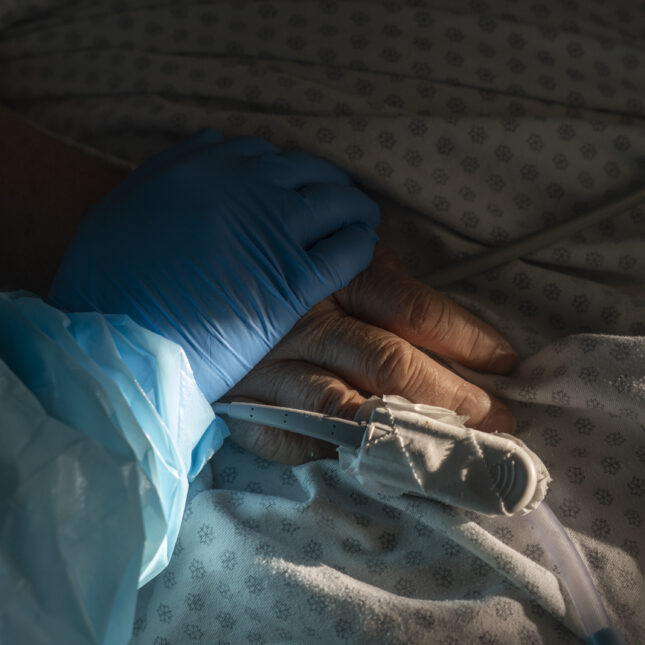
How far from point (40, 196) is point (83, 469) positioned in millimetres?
552

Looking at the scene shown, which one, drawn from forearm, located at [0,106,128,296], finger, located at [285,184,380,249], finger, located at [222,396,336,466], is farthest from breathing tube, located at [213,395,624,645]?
forearm, located at [0,106,128,296]

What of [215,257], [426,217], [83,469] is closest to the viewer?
[83,469]

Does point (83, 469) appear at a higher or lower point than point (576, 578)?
higher

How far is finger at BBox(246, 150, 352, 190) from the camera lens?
2.59 feet

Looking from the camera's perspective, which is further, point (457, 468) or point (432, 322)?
point (432, 322)

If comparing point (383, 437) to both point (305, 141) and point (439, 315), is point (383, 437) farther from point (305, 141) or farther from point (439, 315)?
point (305, 141)

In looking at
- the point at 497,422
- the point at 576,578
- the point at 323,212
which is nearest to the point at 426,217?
A: the point at 323,212

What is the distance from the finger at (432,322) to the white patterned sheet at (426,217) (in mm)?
31

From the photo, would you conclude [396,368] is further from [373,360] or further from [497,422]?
[497,422]

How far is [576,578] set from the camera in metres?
0.64

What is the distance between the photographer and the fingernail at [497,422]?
75 cm

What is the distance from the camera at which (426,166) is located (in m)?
0.86

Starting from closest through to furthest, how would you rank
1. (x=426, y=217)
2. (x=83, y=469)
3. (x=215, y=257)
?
(x=83, y=469)
(x=215, y=257)
(x=426, y=217)

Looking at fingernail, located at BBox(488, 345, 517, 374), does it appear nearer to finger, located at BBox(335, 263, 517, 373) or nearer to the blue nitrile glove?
finger, located at BBox(335, 263, 517, 373)
